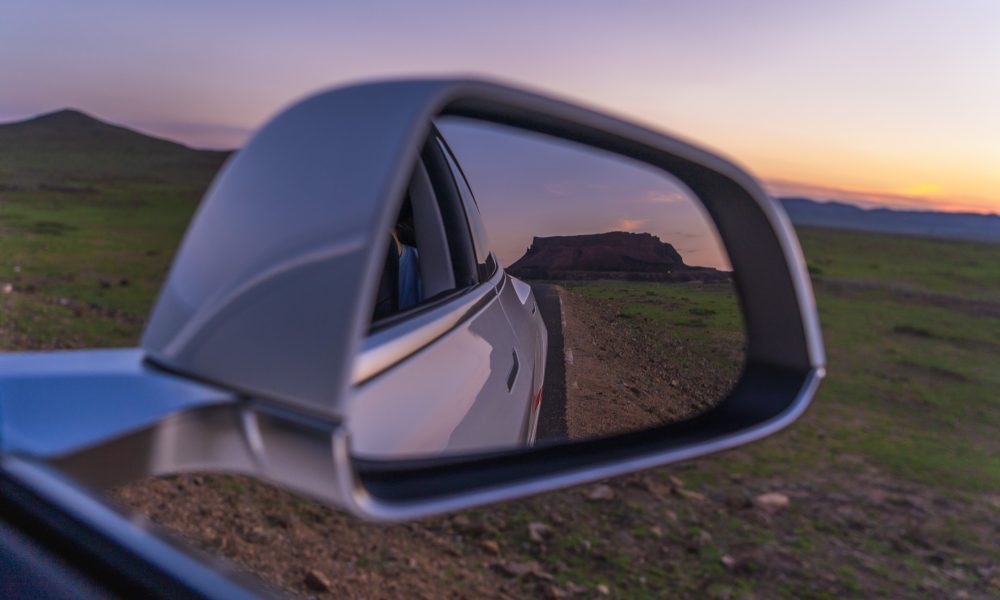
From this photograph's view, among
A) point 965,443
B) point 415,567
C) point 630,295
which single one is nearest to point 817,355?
point 630,295

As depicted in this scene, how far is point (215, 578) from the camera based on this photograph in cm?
141

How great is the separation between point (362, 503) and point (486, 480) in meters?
0.35

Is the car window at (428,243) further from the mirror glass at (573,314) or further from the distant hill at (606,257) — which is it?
the distant hill at (606,257)

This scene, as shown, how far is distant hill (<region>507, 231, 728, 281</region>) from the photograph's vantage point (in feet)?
5.94

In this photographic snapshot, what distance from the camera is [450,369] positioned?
1.92m

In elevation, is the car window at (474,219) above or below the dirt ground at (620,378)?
above

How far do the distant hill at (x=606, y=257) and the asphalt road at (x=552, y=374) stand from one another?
82mm

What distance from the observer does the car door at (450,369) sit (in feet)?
4.51

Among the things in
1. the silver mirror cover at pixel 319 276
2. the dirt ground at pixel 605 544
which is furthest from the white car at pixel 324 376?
the dirt ground at pixel 605 544

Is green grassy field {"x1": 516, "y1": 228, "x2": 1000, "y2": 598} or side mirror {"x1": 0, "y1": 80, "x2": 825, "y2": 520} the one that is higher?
side mirror {"x1": 0, "y1": 80, "x2": 825, "y2": 520}

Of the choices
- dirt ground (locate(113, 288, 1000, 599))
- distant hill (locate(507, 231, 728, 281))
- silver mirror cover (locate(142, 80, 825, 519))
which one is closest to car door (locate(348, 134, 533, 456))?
silver mirror cover (locate(142, 80, 825, 519))

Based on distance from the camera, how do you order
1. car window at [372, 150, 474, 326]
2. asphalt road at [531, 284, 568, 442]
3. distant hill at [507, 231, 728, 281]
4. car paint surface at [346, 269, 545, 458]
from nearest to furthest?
car paint surface at [346, 269, 545, 458]
distant hill at [507, 231, 728, 281]
asphalt road at [531, 284, 568, 442]
car window at [372, 150, 474, 326]

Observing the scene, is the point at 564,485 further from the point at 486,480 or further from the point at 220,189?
the point at 220,189

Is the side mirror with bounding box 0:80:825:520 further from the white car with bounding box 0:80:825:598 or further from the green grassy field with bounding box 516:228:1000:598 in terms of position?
the green grassy field with bounding box 516:228:1000:598
